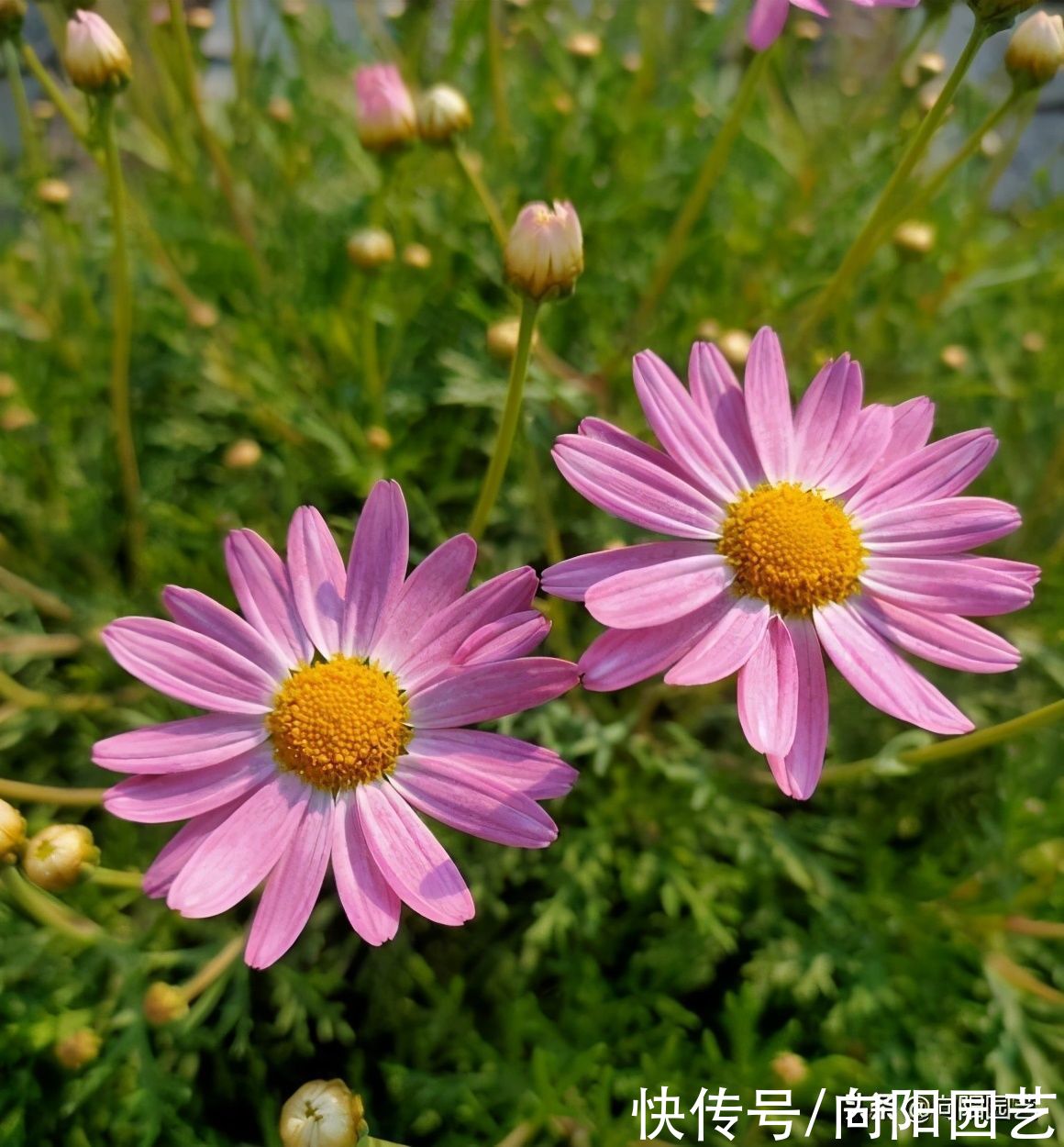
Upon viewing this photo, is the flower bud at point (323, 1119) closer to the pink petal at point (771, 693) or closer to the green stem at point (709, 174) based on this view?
the pink petal at point (771, 693)

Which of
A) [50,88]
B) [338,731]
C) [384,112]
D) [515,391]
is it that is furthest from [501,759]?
[50,88]

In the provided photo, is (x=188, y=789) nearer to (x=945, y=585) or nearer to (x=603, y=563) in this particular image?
(x=603, y=563)

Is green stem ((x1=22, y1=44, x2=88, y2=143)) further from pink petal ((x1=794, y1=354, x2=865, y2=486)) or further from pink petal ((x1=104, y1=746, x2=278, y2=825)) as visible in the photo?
pink petal ((x1=794, y1=354, x2=865, y2=486))

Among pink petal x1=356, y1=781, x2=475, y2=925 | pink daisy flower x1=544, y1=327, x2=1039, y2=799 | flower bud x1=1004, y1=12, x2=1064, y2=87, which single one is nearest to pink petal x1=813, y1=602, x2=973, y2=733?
pink daisy flower x1=544, y1=327, x2=1039, y2=799

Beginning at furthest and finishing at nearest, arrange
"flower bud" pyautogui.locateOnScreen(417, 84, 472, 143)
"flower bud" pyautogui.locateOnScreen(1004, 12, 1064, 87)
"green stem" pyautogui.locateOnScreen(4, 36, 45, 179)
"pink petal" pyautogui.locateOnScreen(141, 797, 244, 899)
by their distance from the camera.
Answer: "green stem" pyautogui.locateOnScreen(4, 36, 45, 179), "flower bud" pyautogui.locateOnScreen(417, 84, 472, 143), "flower bud" pyautogui.locateOnScreen(1004, 12, 1064, 87), "pink petal" pyautogui.locateOnScreen(141, 797, 244, 899)

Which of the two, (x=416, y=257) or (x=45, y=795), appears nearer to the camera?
(x=45, y=795)

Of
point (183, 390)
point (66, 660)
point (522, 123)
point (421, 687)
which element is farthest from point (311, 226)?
point (421, 687)

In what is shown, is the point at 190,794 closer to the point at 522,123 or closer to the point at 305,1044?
the point at 305,1044

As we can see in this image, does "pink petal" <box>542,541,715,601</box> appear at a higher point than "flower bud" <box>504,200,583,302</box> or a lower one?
lower
